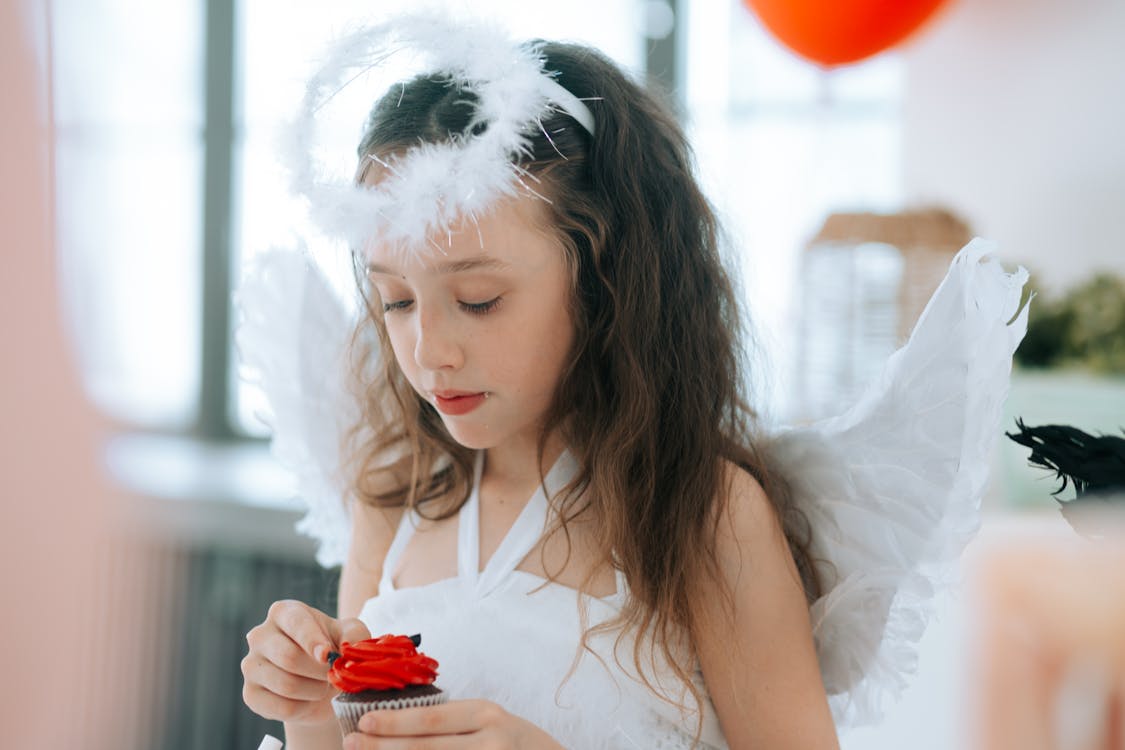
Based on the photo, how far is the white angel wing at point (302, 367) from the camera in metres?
1.26

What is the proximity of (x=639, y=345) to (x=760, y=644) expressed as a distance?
0.28 meters

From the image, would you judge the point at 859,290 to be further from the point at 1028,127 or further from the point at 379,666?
the point at 379,666

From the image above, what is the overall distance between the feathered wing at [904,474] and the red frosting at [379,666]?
37 cm

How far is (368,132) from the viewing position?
0.97m

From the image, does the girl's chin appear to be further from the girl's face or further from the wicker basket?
the wicker basket

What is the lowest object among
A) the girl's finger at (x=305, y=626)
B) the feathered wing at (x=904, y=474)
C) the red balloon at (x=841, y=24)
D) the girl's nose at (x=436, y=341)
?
the girl's finger at (x=305, y=626)

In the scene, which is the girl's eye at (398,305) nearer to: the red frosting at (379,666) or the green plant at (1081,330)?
the red frosting at (379,666)

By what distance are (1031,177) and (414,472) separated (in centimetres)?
164

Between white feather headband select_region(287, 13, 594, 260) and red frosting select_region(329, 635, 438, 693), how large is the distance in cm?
30

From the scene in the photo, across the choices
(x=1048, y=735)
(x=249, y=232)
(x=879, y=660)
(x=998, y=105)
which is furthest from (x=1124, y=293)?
(x=249, y=232)

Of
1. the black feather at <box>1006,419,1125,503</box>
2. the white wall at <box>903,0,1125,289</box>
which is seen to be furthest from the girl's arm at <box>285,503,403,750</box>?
the white wall at <box>903,0,1125,289</box>

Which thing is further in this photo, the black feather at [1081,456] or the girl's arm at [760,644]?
the girl's arm at [760,644]

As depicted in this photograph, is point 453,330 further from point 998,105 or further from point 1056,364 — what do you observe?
point 998,105

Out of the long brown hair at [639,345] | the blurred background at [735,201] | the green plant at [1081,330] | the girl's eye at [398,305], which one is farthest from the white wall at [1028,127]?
the girl's eye at [398,305]
